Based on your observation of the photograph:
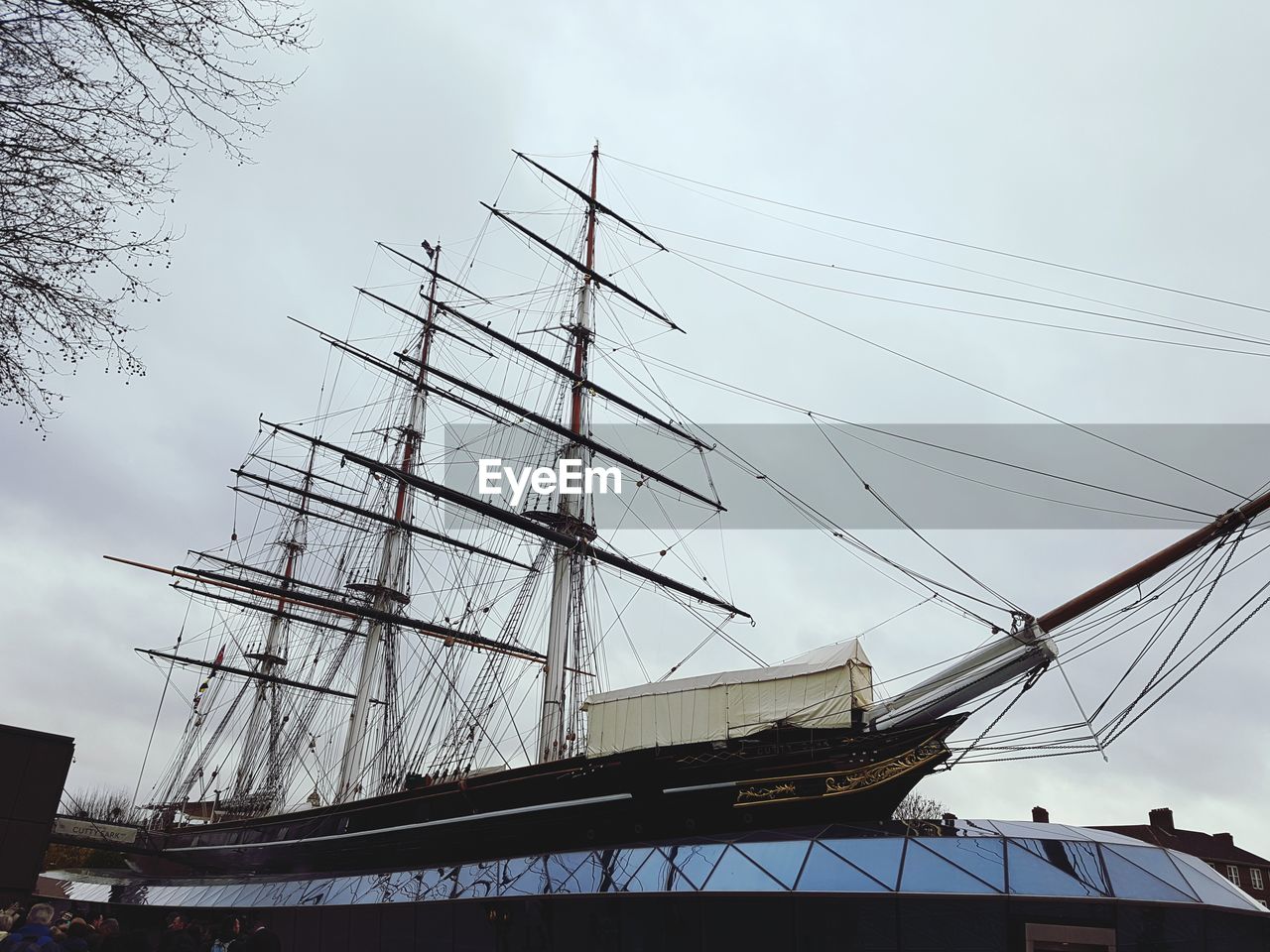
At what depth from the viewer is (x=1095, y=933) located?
1264 centimetres

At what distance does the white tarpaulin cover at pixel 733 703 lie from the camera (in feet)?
57.6

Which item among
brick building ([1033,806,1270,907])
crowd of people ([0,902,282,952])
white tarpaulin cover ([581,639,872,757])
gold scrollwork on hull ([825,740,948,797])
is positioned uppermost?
brick building ([1033,806,1270,907])

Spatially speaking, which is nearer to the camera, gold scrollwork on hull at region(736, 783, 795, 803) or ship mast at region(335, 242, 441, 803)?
gold scrollwork on hull at region(736, 783, 795, 803)

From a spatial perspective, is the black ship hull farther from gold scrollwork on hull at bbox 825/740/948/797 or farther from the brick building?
the brick building

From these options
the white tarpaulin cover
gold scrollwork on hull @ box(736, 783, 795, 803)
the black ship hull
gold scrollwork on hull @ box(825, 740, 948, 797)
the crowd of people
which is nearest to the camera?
the crowd of people

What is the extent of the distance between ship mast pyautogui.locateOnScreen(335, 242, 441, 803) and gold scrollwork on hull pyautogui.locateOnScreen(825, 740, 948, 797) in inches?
833

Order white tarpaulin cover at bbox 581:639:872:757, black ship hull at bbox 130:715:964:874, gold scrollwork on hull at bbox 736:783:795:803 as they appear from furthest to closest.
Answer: white tarpaulin cover at bbox 581:639:872:757 → gold scrollwork on hull at bbox 736:783:795:803 → black ship hull at bbox 130:715:964:874

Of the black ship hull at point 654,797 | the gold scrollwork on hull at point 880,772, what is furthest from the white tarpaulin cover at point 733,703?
the gold scrollwork on hull at point 880,772

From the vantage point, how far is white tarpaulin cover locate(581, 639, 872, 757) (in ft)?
57.6

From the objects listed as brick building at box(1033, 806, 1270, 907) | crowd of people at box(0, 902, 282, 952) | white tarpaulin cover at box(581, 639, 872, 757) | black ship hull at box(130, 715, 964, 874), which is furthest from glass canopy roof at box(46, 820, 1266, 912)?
brick building at box(1033, 806, 1270, 907)

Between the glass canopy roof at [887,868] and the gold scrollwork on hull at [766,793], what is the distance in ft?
3.32

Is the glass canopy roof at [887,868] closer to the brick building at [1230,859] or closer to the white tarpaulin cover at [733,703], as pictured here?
the white tarpaulin cover at [733,703]

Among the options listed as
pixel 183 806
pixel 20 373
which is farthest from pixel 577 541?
pixel 183 806

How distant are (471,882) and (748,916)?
20.9 ft
